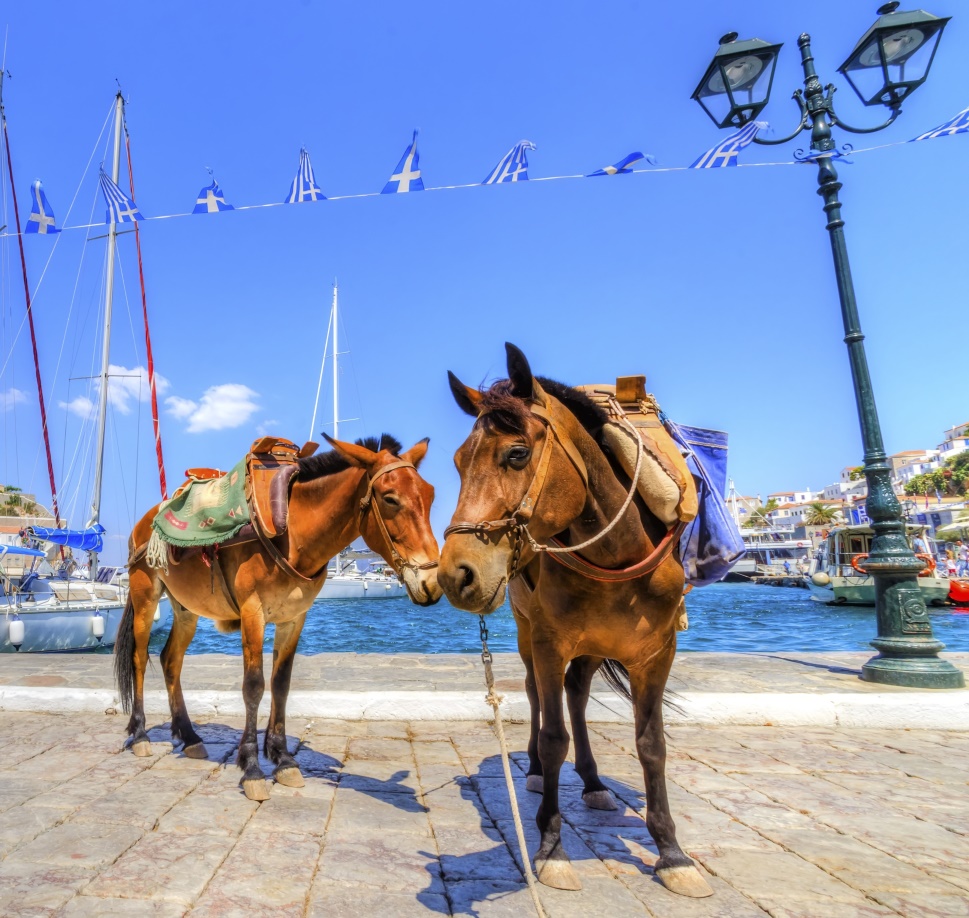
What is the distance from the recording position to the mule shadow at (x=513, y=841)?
2475 mm

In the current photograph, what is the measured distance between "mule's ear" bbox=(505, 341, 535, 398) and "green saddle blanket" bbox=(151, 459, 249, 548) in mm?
2504

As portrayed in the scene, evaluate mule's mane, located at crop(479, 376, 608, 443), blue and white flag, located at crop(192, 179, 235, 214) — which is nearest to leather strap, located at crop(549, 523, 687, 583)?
mule's mane, located at crop(479, 376, 608, 443)

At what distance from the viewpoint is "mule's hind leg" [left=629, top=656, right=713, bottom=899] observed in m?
2.57

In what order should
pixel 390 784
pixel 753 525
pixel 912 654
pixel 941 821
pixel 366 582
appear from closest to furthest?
pixel 941 821
pixel 390 784
pixel 912 654
pixel 366 582
pixel 753 525

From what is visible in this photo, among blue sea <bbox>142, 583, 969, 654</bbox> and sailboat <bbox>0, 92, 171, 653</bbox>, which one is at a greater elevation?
sailboat <bbox>0, 92, 171, 653</bbox>

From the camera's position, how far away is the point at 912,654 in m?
6.09

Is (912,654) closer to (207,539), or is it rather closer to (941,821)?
(941,821)

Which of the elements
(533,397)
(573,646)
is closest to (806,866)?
(573,646)

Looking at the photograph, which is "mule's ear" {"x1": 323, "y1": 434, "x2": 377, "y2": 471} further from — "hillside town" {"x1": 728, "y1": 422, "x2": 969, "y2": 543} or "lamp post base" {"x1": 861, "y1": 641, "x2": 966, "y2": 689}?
"hillside town" {"x1": 728, "y1": 422, "x2": 969, "y2": 543}

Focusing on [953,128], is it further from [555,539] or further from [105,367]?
[105,367]

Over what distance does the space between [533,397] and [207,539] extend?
285 cm

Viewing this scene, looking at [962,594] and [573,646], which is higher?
[573,646]

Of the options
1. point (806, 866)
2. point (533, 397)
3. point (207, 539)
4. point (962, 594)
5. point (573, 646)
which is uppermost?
point (533, 397)

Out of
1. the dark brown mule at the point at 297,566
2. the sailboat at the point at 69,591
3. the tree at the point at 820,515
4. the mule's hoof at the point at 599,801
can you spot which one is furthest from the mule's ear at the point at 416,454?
the tree at the point at 820,515
